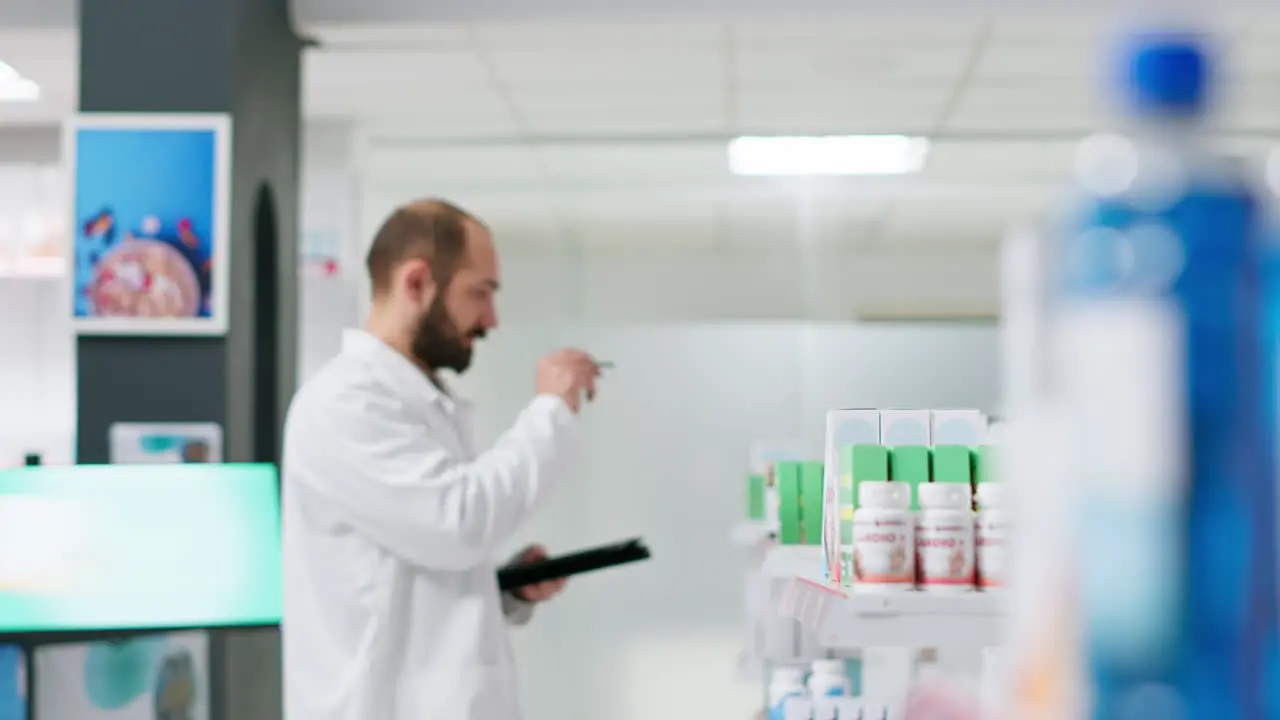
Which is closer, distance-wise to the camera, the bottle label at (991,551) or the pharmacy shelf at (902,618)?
the pharmacy shelf at (902,618)

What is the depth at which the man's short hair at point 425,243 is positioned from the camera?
265cm

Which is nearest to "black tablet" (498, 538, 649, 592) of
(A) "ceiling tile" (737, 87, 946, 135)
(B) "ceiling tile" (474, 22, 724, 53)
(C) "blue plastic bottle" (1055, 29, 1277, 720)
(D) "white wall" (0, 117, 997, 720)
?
(C) "blue plastic bottle" (1055, 29, 1277, 720)

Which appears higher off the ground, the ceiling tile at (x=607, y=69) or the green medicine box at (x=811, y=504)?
the ceiling tile at (x=607, y=69)

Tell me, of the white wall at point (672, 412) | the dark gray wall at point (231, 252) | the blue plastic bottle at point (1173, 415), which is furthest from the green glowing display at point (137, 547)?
the white wall at point (672, 412)

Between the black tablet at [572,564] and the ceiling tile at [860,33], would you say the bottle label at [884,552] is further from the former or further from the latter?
the ceiling tile at [860,33]

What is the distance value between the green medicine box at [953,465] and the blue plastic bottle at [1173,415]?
1221 millimetres

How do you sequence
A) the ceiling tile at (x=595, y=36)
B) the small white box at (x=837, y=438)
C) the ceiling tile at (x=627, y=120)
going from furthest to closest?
the ceiling tile at (x=627, y=120)
the ceiling tile at (x=595, y=36)
the small white box at (x=837, y=438)

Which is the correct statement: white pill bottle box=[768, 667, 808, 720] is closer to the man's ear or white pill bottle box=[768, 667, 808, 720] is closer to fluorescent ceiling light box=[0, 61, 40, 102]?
the man's ear

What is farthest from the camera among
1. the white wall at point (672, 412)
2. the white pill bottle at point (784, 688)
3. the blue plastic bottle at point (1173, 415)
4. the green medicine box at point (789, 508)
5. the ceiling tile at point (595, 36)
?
the white wall at point (672, 412)

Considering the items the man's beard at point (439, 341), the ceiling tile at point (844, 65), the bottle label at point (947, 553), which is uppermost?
the ceiling tile at point (844, 65)

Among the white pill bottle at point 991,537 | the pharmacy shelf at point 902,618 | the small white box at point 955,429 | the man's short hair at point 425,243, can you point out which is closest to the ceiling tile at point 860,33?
the man's short hair at point 425,243

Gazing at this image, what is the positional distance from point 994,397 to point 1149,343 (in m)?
6.03

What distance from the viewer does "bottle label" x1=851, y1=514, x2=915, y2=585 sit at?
1.60 meters

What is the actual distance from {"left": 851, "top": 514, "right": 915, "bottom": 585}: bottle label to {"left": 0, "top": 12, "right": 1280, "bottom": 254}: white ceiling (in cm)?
288
